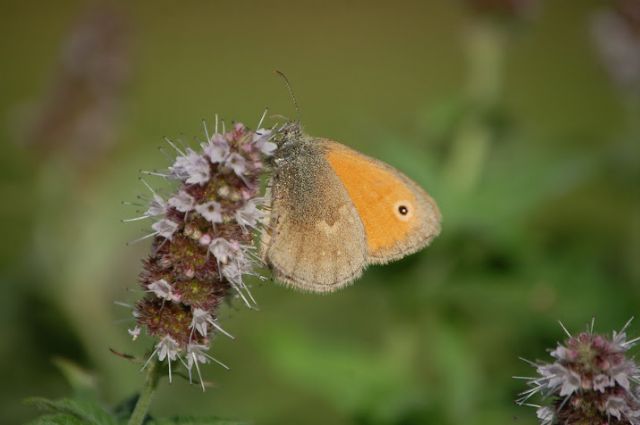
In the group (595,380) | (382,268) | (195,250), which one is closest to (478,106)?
(382,268)

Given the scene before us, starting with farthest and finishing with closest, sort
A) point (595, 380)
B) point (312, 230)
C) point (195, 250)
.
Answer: point (312, 230), point (195, 250), point (595, 380)

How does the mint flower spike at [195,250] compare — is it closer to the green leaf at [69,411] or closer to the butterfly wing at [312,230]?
the green leaf at [69,411]

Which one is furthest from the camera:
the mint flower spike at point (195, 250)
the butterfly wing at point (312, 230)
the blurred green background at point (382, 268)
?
the blurred green background at point (382, 268)

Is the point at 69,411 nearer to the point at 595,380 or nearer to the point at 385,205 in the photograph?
the point at 595,380

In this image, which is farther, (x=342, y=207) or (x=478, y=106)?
(x=478, y=106)

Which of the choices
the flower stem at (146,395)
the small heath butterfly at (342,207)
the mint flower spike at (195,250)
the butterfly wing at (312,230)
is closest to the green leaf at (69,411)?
the flower stem at (146,395)

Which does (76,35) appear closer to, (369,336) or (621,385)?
(369,336)

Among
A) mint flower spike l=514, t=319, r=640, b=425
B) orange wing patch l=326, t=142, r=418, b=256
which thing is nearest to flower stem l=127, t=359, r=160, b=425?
mint flower spike l=514, t=319, r=640, b=425
